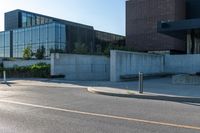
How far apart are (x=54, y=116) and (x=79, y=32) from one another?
66.2 meters

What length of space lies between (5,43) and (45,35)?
17651mm

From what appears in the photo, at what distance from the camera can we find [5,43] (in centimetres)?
8156

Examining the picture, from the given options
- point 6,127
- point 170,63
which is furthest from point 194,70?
point 6,127

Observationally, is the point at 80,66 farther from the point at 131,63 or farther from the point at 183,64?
the point at 183,64

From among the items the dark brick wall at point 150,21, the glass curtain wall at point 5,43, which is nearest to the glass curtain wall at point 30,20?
the glass curtain wall at point 5,43

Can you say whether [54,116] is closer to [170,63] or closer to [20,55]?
[170,63]

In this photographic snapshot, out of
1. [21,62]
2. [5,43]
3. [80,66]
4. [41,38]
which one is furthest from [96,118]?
[5,43]

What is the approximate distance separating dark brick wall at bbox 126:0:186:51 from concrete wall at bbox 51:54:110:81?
61.5ft

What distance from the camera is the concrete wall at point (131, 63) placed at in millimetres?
26672

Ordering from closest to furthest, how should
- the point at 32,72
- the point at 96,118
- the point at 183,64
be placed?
1. the point at 96,118
2. the point at 32,72
3. the point at 183,64

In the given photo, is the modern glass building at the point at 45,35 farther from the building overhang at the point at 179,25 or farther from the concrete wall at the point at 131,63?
the building overhang at the point at 179,25

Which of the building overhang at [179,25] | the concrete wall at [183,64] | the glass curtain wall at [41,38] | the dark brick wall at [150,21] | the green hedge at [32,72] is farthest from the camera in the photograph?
the glass curtain wall at [41,38]

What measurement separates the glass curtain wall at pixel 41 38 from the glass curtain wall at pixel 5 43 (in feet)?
9.95

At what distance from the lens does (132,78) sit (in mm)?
28438
